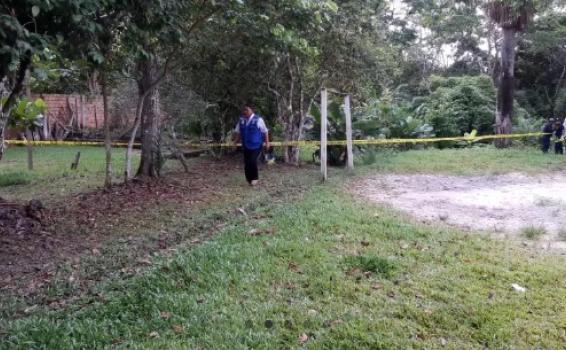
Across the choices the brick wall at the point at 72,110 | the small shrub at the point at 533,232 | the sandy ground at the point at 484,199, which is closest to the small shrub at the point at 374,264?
the sandy ground at the point at 484,199

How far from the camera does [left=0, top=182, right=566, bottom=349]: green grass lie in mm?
3377

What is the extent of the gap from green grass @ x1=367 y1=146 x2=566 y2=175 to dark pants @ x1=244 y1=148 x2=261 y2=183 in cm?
357

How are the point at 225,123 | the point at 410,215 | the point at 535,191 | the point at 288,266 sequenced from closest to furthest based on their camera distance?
1. the point at 288,266
2. the point at 410,215
3. the point at 535,191
4. the point at 225,123

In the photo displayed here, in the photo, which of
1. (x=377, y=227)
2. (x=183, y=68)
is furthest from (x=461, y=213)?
(x=183, y=68)

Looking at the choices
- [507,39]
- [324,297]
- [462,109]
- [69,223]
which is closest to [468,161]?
[507,39]

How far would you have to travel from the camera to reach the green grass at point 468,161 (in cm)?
1177

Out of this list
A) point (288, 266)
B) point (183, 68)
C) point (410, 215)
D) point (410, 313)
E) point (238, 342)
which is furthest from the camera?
point (183, 68)

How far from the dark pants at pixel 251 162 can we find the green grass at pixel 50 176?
2.80m

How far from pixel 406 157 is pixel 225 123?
17.0 feet

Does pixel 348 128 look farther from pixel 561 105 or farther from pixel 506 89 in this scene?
pixel 561 105

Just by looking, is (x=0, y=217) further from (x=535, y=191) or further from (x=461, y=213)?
(x=535, y=191)

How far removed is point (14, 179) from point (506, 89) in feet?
49.6

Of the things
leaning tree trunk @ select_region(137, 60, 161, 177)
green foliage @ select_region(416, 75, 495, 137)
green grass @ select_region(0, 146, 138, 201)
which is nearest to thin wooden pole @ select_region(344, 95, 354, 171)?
leaning tree trunk @ select_region(137, 60, 161, 177)

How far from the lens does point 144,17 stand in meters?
5.64
